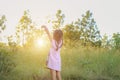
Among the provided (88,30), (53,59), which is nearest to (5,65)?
(53,59)

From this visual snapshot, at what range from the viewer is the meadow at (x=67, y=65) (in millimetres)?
11953

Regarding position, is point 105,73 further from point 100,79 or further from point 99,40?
point 99,40

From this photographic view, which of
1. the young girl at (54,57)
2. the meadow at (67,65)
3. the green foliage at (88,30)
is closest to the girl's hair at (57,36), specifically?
the young girl at (54,57)

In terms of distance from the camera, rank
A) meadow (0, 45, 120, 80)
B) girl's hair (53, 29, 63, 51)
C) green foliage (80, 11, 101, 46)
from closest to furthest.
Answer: girl's hair (53, 29, 63, 51) < meadow (0, 45, 120, 80) < green foliage (80, 11, 101, 46)

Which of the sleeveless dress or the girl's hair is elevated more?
the girl's hair

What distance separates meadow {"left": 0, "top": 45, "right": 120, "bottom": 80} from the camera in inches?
471

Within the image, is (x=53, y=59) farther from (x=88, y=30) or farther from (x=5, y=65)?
(x=88, y=30)

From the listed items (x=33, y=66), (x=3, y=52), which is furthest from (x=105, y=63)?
(x=3, y=52)

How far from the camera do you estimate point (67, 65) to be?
14062 mm

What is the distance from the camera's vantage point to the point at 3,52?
11750 mm

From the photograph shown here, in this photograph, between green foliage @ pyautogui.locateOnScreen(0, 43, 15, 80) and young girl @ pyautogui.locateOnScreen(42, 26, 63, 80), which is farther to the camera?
green foliage @ pyautogui.locateOnScreen(0, 43, 15, 80)

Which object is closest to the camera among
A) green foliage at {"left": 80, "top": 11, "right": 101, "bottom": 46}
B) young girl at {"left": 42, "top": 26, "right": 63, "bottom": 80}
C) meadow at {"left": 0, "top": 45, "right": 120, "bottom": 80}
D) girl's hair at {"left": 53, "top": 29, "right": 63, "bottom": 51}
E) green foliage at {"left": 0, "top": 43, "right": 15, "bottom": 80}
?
girl's hair at {"left": 53, "top": 29, "right": 63, "bottom": 51}

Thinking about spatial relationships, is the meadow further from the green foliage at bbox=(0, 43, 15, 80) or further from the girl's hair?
the girl's hair

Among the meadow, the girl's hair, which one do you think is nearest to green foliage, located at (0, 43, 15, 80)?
the meadow
